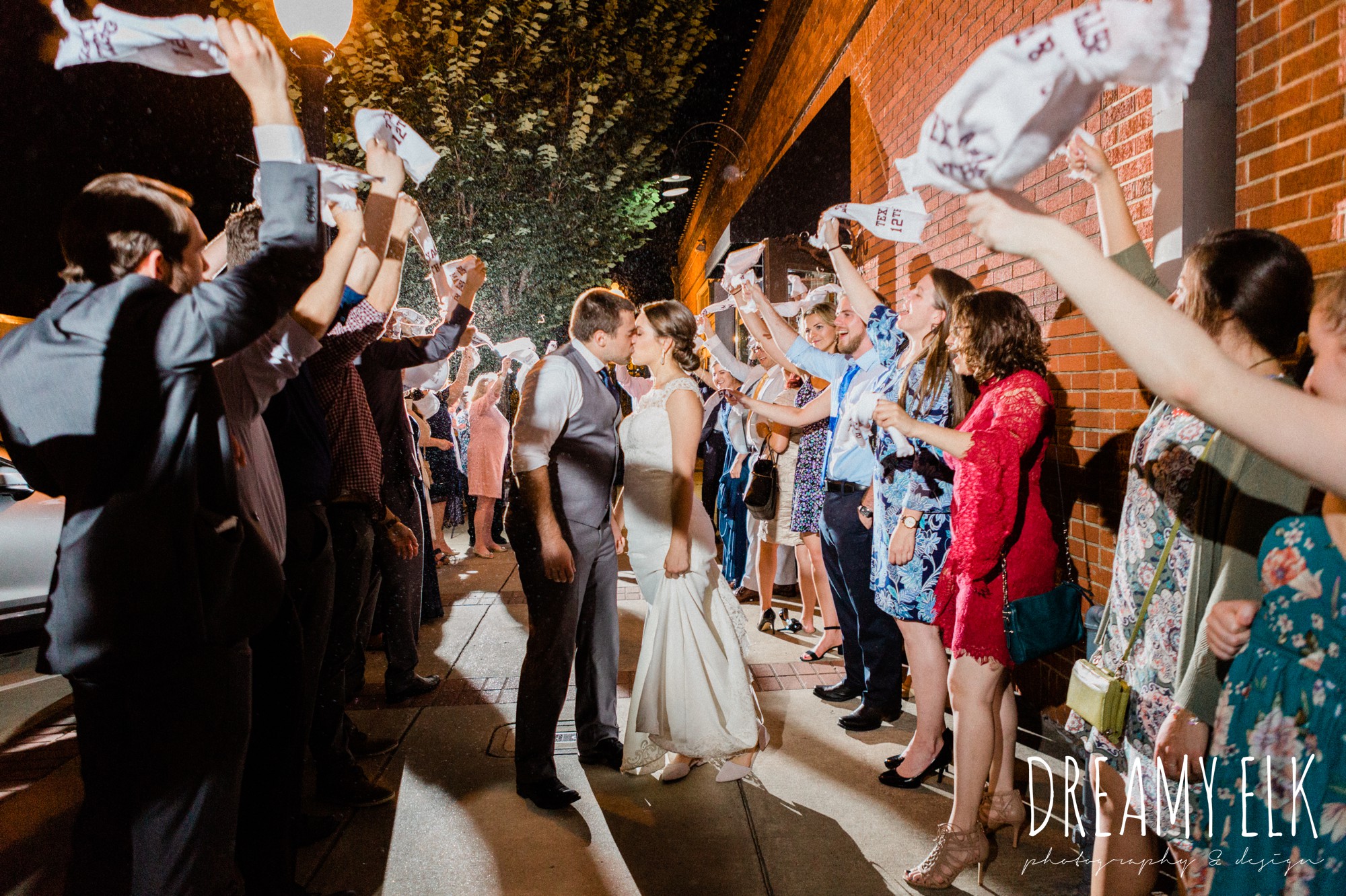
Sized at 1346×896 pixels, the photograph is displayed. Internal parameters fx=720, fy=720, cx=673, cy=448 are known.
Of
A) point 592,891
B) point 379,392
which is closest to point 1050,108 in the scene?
point 592,891

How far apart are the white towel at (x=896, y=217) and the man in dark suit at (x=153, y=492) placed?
2312 millimetres

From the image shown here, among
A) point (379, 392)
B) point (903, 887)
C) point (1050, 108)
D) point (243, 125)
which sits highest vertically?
point (243, 125)

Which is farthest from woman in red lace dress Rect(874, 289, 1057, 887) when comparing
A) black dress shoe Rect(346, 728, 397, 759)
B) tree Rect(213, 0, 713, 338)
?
tree Rect(213, 0, 713, 338)

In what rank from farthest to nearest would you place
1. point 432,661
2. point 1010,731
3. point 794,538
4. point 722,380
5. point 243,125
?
point 243,125 → point 722,380 → point 794,538 → point 432,661 → point 1010,731

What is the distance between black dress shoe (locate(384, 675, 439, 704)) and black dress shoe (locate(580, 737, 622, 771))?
142 centimetres

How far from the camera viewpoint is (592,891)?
2.57m

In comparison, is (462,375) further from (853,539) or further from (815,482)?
(853,539)

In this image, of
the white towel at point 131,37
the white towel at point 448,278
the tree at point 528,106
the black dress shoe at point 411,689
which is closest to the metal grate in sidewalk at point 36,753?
the black dress shoe at point 411,689

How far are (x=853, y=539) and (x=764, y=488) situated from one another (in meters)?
1.52

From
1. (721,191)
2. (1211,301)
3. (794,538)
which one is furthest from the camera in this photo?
(721,191)

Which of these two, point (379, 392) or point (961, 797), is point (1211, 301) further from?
point (379, 392)

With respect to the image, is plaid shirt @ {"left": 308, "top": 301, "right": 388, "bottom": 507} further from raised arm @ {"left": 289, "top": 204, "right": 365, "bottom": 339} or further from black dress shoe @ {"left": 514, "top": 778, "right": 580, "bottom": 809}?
black dress shoe @ {"left": 514, "top": 778, "right": 580, "bottom": 809}

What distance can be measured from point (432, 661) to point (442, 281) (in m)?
2.73

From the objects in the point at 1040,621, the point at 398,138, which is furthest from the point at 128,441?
the point at 1040,621
